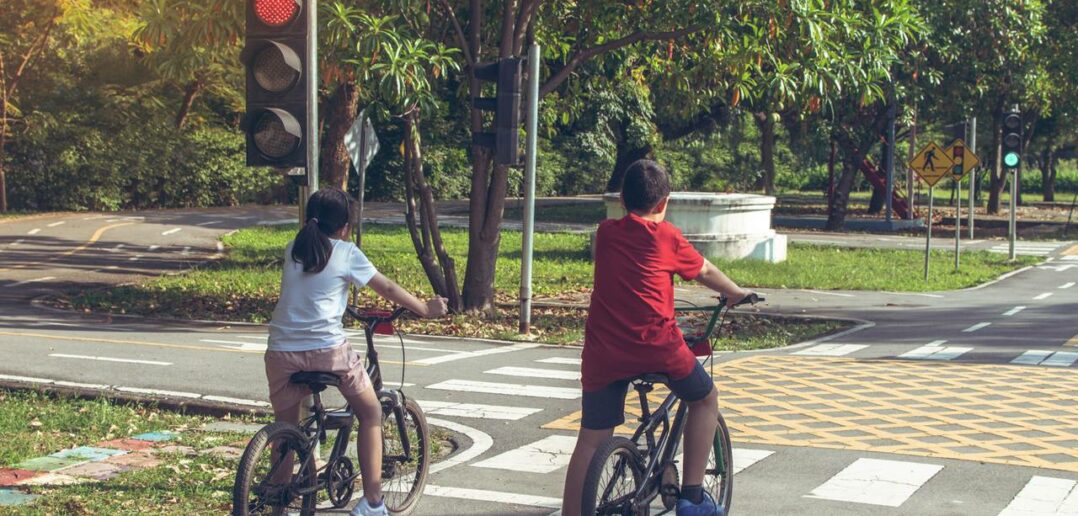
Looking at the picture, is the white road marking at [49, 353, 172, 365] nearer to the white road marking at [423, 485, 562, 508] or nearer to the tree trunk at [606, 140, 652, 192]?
the white road marking at [423, 485, 562, 508]

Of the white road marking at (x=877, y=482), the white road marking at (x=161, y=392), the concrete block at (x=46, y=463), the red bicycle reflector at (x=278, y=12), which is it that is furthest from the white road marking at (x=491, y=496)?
the white road marking at (x=161, y=392)

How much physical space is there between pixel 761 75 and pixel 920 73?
21682 millimetres

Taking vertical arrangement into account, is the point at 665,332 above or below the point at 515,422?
above

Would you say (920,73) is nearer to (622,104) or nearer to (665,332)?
(622,104)

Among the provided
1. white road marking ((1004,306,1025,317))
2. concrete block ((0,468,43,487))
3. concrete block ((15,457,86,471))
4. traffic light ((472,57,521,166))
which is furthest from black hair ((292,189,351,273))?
white road marking ((1004,306,1025,317))

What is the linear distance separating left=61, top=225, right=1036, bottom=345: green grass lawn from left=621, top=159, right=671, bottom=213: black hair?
946cm

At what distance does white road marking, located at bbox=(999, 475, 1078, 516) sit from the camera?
6.93m

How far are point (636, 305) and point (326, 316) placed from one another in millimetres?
1392

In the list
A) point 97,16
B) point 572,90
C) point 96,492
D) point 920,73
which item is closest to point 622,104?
point 920,73

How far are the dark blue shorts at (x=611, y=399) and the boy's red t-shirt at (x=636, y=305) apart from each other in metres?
0.04

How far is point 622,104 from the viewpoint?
43.2 metres

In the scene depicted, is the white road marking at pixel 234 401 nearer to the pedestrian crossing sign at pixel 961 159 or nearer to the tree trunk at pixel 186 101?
the pedestrian crossing sign at pixel 961 159

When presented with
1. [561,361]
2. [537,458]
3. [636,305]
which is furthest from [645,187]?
[561,361]

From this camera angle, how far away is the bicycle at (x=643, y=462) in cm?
545
